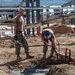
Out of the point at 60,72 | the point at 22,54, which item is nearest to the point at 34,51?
the point at 22,54

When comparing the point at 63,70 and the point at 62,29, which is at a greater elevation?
the point at 63,70

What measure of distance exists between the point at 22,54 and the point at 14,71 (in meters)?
2.45

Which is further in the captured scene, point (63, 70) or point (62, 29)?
point (62, 29)

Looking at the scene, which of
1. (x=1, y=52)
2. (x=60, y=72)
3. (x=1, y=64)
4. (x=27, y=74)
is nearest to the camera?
(x=60, y=72)

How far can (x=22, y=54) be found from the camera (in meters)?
11.5

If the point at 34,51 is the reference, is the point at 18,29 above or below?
above

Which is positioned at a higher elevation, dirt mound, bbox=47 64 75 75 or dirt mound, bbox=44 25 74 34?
dirt mound, bbox=47 64 75 75

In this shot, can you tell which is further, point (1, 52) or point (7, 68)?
point (1, 52)

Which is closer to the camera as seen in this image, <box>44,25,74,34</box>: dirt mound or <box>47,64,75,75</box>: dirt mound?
<box>47,64,75,75</box>: dirt mound

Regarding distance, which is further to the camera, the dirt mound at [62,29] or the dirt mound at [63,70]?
the dirt mound at [62,29]

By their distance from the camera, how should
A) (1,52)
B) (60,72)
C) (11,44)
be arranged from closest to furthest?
(60,72) → (1,52) → (11,44)

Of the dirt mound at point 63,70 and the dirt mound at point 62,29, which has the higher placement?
the dirt mound at point 63,70

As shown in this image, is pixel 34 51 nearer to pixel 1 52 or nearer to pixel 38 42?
pixel 1 52

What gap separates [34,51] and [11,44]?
264 cm
